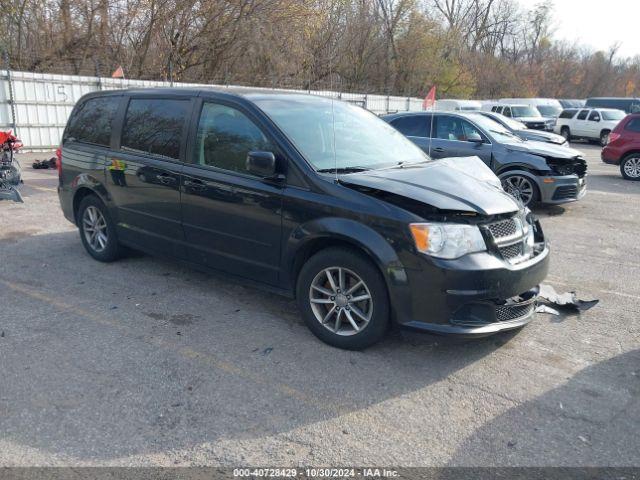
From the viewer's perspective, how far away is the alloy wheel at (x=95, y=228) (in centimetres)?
612

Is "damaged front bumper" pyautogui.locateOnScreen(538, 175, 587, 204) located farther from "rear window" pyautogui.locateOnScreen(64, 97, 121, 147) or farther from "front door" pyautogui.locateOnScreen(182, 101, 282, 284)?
"rear window" pyautogui.locateOnScreen(64, 97, 121, 147)

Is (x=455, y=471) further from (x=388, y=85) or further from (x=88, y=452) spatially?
(x=388, y=85)

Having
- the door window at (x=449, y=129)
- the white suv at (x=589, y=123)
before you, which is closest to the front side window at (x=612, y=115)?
the white suv at (x=589, y=123)

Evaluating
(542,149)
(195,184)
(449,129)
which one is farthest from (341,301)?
(449,129)

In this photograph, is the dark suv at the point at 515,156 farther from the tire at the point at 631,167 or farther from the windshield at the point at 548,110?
the windshield at the point at 548,110

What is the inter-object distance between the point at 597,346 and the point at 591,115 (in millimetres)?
25000

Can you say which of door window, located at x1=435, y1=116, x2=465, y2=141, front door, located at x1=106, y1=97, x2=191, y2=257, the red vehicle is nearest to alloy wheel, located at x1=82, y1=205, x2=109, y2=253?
front door, located at x1=106, y1=97, x2=191, y2=257

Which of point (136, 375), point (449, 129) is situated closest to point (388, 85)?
point (449, 129)

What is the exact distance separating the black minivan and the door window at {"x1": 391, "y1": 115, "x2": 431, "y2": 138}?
17.8 feet

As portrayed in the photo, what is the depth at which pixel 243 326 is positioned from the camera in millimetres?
4539

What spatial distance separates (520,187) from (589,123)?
1941 centimetres

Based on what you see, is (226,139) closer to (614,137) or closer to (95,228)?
→ (95,228)

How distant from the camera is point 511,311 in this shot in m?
3.89

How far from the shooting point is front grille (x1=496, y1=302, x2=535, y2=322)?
381 cm
